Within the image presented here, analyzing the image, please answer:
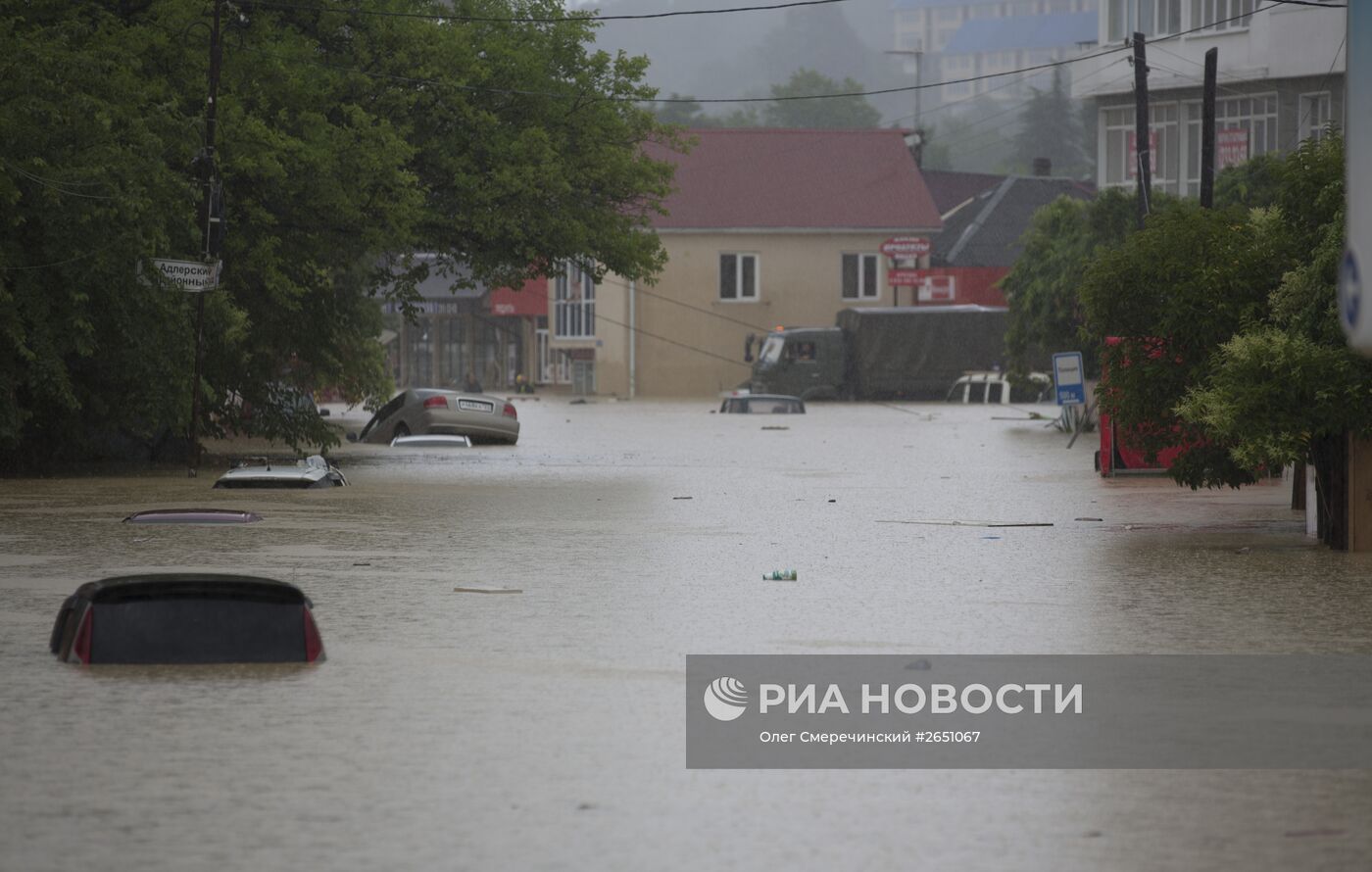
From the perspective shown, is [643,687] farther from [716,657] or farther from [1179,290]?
[1179,290]

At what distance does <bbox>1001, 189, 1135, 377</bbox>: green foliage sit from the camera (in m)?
50.2

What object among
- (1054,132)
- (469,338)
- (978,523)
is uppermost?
(1054,132)

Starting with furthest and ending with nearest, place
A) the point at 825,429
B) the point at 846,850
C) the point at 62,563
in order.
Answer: the point at 825,429
the point at 62,563
the point at 846,850

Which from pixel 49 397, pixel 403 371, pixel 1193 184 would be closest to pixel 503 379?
pixel 403 371

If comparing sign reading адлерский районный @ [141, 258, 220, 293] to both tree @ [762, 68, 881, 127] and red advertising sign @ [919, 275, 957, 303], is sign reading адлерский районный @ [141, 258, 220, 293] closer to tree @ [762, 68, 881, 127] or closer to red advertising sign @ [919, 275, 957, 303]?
red advertising sign @ [919, 275, 957, 303]

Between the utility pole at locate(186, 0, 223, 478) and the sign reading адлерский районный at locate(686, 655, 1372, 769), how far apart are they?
60.4ft

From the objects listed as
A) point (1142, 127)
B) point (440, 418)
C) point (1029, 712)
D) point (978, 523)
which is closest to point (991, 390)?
point (1142, 127)

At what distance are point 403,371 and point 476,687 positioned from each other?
99.1 metres

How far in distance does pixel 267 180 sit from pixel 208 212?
3.07 m

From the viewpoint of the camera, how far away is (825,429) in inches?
1998

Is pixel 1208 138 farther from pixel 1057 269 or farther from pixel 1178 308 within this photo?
pixel 1178 308

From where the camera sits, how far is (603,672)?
10.8 meters

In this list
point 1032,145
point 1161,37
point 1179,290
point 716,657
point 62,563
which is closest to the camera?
point 716,657

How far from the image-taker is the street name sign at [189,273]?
26.6 metres
